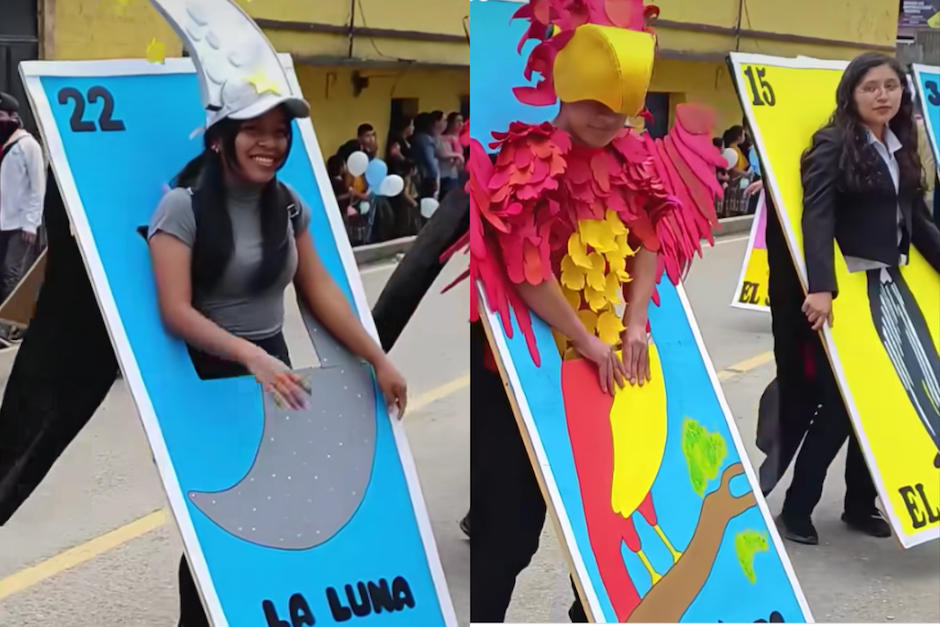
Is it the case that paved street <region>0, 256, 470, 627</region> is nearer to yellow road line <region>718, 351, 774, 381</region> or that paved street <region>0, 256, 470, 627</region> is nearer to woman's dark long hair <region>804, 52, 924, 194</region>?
yellow road line <region>718, 351, 774, 381</region>

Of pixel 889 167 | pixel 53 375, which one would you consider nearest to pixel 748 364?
pixel 889 167

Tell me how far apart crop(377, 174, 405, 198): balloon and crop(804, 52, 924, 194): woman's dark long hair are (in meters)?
1.09

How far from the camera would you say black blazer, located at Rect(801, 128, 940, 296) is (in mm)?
2912

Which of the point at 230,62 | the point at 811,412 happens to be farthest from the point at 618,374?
the point at 811,412

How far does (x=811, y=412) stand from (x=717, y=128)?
1.06 m

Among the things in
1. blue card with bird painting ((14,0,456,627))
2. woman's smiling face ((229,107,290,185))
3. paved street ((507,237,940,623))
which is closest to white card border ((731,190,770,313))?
paved street ((507,237,940,623))

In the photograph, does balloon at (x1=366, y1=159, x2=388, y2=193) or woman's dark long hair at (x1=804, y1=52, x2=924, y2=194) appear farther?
woman's dark long hair at (x1=804, y1=52, x2=924, y2=194)

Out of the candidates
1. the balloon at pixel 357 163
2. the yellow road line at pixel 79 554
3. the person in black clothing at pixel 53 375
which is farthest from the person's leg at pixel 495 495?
the yellow road line at pixel 79 554

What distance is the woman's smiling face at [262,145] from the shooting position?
1978 millimetres

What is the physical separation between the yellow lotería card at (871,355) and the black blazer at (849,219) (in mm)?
29

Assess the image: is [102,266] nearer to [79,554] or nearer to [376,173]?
[376,173]

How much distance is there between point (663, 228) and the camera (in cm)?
226

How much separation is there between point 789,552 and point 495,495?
1339 millimetres

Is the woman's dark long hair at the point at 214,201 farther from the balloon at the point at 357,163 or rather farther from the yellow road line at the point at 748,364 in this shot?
the yellow road line at the point at 748,364
